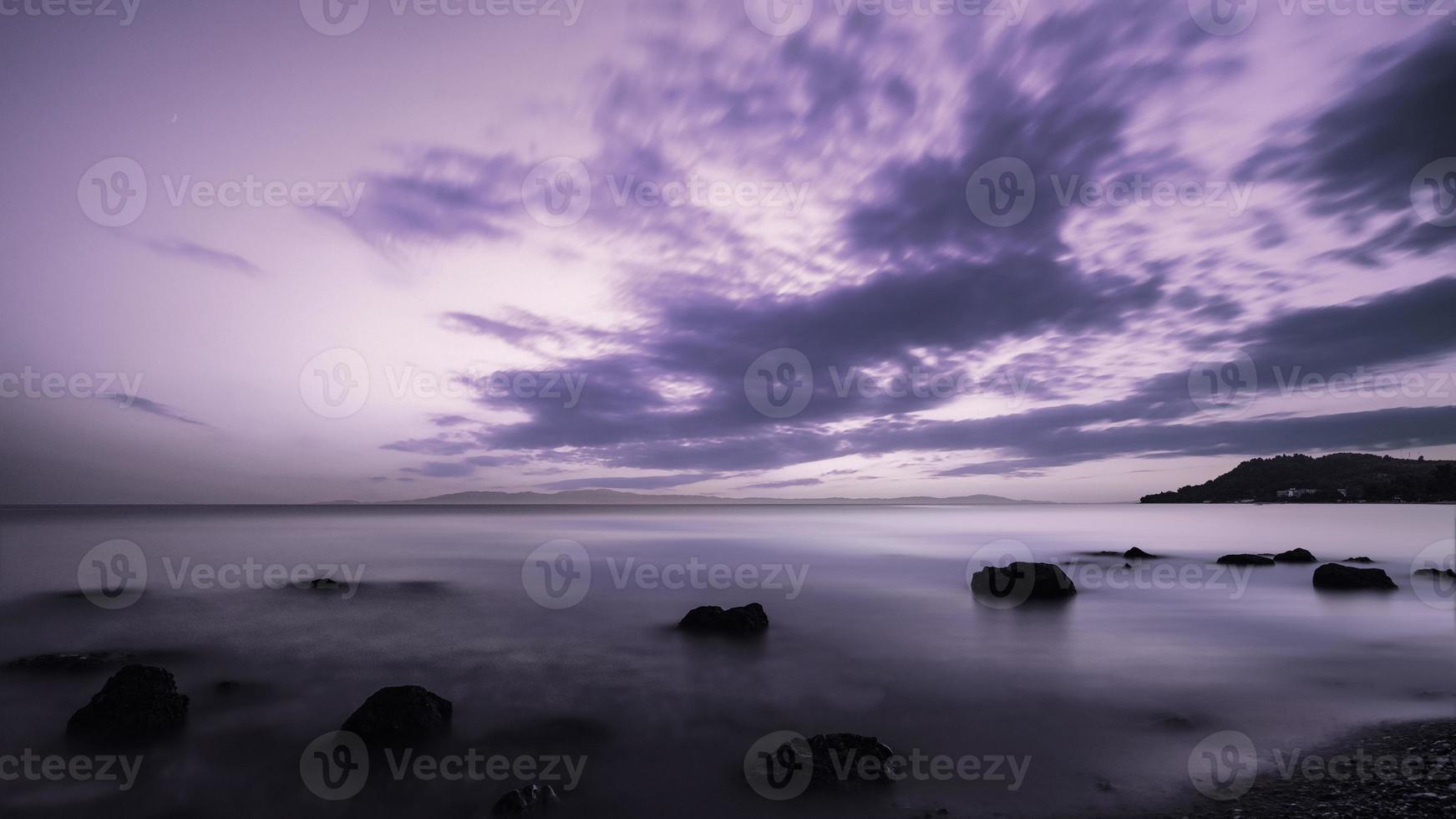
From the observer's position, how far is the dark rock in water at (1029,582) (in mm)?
24812

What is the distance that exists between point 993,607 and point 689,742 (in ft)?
54.9

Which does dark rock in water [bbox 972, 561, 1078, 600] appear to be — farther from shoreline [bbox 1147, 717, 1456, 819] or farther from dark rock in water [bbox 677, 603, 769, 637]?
shoreline [bbox 1147, 717, 1456, 819]

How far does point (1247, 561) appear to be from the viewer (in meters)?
37.2

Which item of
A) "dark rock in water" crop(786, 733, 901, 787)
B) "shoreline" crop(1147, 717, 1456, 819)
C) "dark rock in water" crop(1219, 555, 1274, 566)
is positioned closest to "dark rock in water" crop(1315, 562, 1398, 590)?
"dark rock in water" crop(1219, 555, 1274, 566)

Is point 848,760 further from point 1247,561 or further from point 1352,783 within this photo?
point 1247,561

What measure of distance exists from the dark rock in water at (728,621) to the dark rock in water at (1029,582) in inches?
461

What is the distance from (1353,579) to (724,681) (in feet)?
98.7

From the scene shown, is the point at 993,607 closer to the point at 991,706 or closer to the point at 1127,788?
the point at 991,706

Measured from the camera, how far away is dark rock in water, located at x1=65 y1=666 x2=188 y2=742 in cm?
1050

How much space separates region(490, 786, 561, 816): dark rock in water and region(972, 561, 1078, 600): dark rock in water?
2138 cm

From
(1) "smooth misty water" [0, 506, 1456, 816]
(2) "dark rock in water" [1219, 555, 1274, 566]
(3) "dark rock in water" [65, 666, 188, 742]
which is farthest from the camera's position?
(2) "dark rock in water" [1219, 555, 1274, 566]

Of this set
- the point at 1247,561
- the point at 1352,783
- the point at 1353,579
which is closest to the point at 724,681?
the point at 1352,783

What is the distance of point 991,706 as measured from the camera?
12.2 meters

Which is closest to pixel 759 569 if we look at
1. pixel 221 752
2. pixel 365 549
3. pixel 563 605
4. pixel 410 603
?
pixel 563 605
